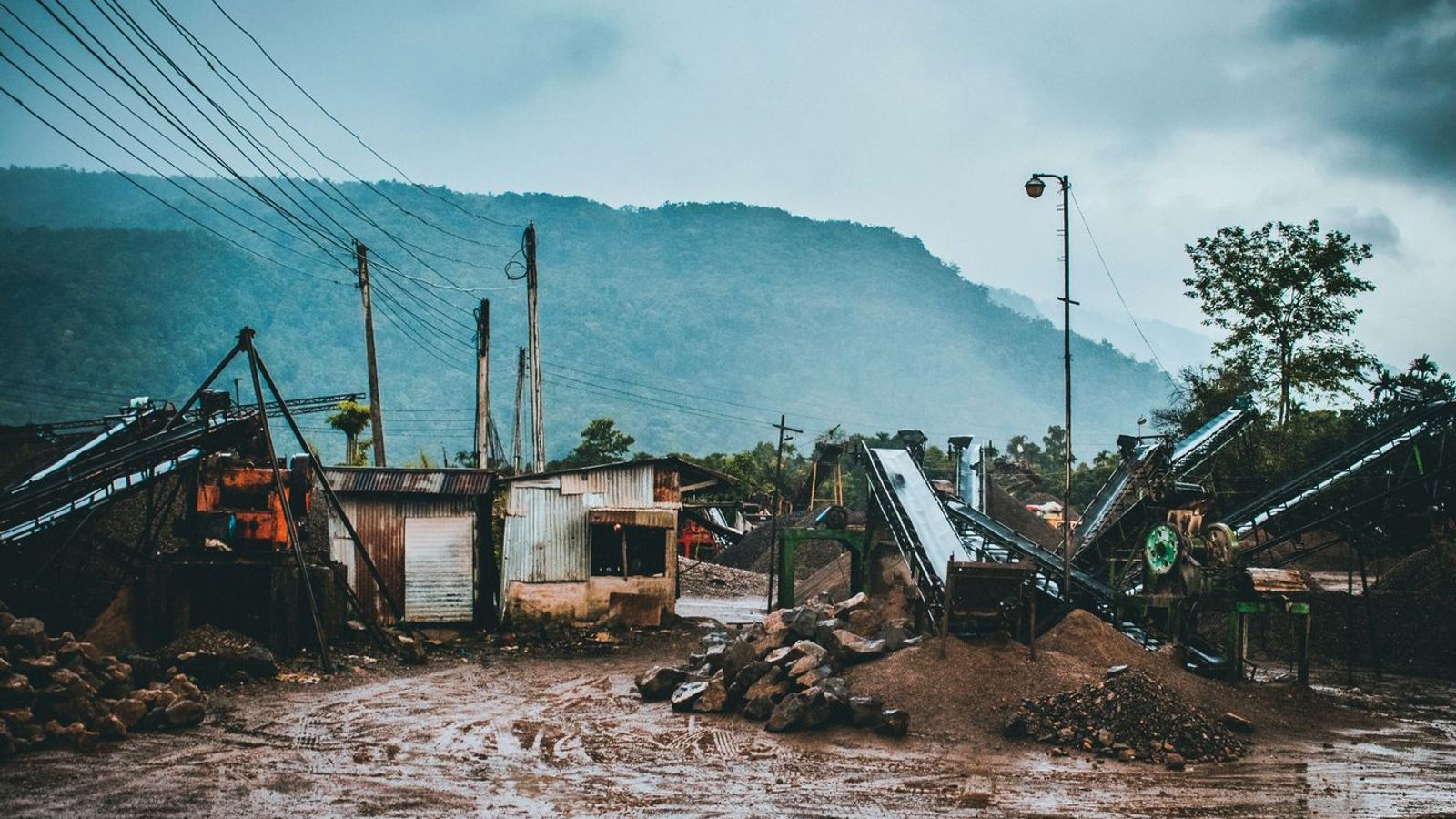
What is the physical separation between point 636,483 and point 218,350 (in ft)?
497

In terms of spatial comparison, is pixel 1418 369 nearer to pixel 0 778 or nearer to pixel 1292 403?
pixel 1292 403

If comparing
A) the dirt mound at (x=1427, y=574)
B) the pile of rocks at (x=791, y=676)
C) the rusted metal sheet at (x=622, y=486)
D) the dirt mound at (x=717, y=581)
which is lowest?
the dirt mound at (x=717, y=581)

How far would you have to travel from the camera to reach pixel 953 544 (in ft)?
76.7

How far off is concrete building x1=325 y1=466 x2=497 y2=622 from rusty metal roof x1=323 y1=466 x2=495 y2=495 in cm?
2

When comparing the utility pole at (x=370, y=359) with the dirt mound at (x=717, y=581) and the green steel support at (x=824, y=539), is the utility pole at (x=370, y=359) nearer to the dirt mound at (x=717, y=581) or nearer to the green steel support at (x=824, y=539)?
the green steel support at (x=824, y=539)

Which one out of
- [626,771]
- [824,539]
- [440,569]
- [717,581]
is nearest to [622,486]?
[440,569]

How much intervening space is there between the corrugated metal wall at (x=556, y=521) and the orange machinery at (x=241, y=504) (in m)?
5.44

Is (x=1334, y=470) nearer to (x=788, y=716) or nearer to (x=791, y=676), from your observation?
(x=791, y=676)

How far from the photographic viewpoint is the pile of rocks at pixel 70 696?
12.1 m

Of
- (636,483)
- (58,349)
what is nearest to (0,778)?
(636,483)

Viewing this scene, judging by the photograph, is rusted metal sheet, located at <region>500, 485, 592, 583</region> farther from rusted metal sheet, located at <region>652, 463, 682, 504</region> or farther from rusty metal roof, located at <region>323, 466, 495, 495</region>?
rusted metal sheet, located at <region>652, 463, 682, 504</region>

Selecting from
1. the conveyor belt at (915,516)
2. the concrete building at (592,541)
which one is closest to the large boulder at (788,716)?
the conveyor belt at (915,516)

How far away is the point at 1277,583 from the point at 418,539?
17.7m

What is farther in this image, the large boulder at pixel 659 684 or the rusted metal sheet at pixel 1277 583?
the rusted metal sheet at pixel 1277 583
